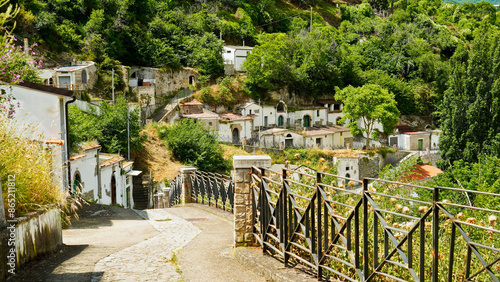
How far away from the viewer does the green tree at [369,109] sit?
50.8 meters

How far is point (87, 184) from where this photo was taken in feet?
67.8

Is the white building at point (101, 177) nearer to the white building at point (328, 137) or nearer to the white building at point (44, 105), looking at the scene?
the white building at point (44, 105)

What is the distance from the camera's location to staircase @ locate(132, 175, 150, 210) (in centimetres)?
3144

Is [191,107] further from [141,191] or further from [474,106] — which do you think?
[474,106]

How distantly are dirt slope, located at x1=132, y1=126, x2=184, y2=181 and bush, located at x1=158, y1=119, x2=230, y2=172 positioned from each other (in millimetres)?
673

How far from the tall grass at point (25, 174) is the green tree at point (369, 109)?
45.6 m

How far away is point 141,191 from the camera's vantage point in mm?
32531

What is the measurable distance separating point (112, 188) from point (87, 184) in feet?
14.4

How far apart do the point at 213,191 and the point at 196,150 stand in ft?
79.3

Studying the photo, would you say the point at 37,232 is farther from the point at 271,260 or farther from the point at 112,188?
the point at 112,188

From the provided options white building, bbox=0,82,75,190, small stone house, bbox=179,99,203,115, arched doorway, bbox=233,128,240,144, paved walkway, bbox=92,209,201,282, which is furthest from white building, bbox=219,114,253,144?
paved walkway, bbox=92,209,201,282

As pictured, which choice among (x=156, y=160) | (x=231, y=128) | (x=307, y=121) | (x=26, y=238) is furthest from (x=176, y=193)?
(x=307, y=121)

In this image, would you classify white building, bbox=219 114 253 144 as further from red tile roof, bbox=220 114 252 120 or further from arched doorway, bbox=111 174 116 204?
arched doorway, bbox=111 174 116 204

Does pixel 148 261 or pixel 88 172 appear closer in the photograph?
pixel 148 261
